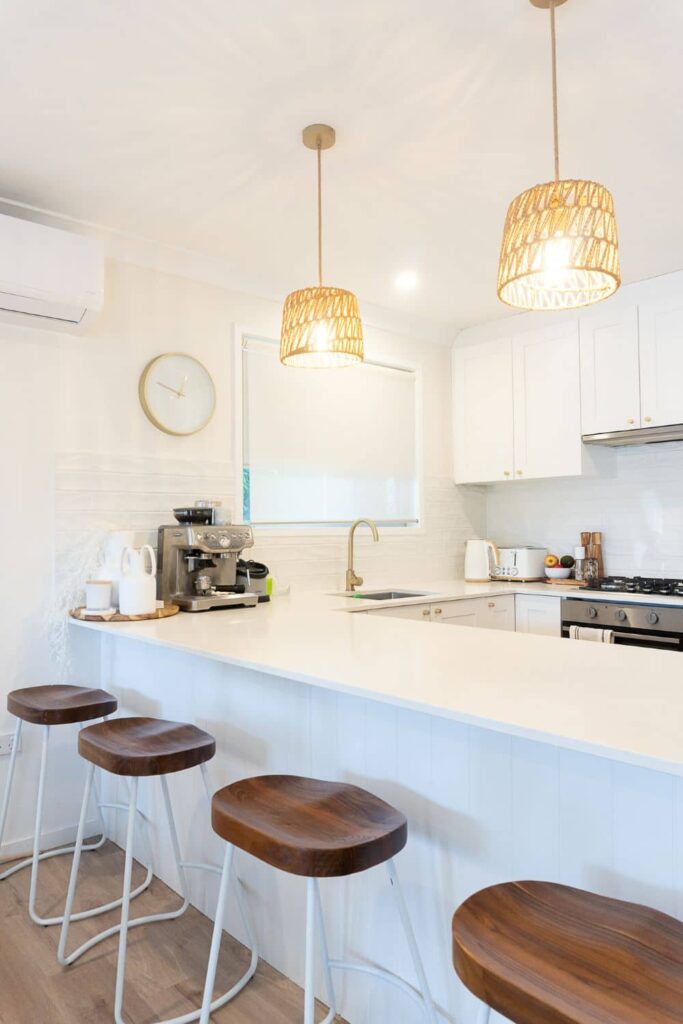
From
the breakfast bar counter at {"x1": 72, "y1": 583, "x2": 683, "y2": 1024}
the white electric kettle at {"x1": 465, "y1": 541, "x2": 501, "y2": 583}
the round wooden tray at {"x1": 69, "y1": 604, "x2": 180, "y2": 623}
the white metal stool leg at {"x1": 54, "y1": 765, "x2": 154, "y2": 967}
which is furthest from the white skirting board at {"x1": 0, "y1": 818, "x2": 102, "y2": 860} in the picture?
the white electric kettle at {"x1": 465, "y1": 541, "x2": 501, "y2": 583}

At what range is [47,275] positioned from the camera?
2582mm

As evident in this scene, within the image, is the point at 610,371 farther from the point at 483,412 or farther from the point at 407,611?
the point at 407,611

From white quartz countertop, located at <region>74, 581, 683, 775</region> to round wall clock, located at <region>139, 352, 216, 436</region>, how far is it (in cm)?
97

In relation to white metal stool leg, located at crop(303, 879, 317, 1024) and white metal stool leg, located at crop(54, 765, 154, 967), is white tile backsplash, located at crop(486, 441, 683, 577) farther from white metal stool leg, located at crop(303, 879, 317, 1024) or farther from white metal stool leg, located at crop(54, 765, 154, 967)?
white metal stool leg, located at crop(303, 879, 317, 1024)

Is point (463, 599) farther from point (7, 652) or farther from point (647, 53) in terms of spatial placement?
point (647, 53)

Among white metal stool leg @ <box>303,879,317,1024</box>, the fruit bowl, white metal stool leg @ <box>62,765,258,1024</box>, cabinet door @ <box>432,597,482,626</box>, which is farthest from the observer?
the fruit bowl

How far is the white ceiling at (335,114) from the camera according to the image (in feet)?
5.86

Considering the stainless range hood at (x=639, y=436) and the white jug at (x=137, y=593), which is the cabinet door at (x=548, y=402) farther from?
the white jug at (x=137, y=593)

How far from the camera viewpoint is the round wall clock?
3.10 m

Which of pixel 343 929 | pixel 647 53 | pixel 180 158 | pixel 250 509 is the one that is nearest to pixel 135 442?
pixel 250 509

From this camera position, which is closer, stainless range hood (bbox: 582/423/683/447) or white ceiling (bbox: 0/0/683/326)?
white ceiling (bbox: 0/0/683/326)

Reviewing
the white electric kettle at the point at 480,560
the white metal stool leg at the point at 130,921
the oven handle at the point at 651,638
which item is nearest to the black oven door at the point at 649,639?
the oven handle at the point at 651,638

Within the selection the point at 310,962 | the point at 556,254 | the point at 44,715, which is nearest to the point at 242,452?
the point at 44,715

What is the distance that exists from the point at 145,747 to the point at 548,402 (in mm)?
2976
